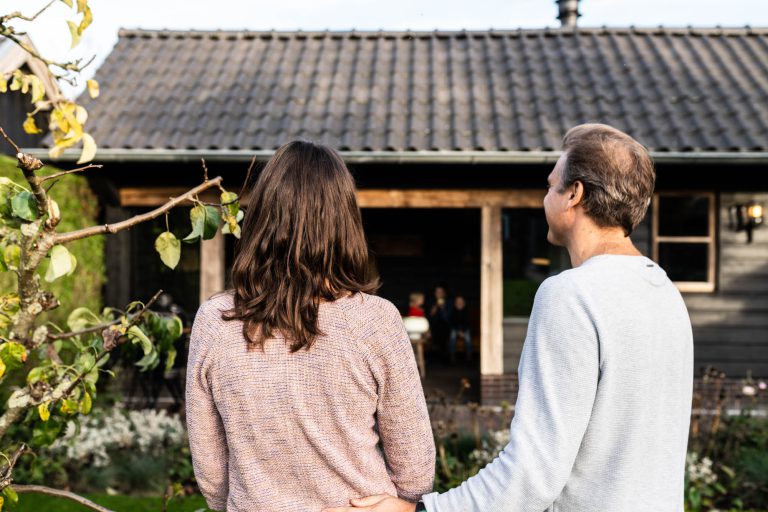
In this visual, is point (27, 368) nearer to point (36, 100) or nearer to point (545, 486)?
point (36, 100)

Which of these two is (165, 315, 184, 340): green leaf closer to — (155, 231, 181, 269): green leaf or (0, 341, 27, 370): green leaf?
(155, 231, 181, 269): green leaf

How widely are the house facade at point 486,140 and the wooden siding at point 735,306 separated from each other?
15 mm

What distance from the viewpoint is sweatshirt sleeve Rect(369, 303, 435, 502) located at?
61.2 inches

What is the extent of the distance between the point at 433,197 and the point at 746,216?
10.8 feet

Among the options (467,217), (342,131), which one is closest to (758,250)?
(342,131)

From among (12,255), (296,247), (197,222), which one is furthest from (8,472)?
(296,247)

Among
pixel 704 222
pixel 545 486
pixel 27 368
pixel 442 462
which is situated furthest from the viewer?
pixel 704 222

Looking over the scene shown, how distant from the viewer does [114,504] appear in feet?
15.9

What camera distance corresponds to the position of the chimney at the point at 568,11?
11.2 metres

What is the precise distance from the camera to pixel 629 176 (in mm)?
1522

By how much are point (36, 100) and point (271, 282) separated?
0.77 metres

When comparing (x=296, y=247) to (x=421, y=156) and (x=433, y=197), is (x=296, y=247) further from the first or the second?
(x=433, y=197)

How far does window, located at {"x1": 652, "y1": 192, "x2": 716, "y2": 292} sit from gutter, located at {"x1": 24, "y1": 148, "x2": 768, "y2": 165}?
1.14 metres

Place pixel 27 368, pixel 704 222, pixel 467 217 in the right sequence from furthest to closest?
pixel 467 217 → pixel 704 222 → pixel 27 368
